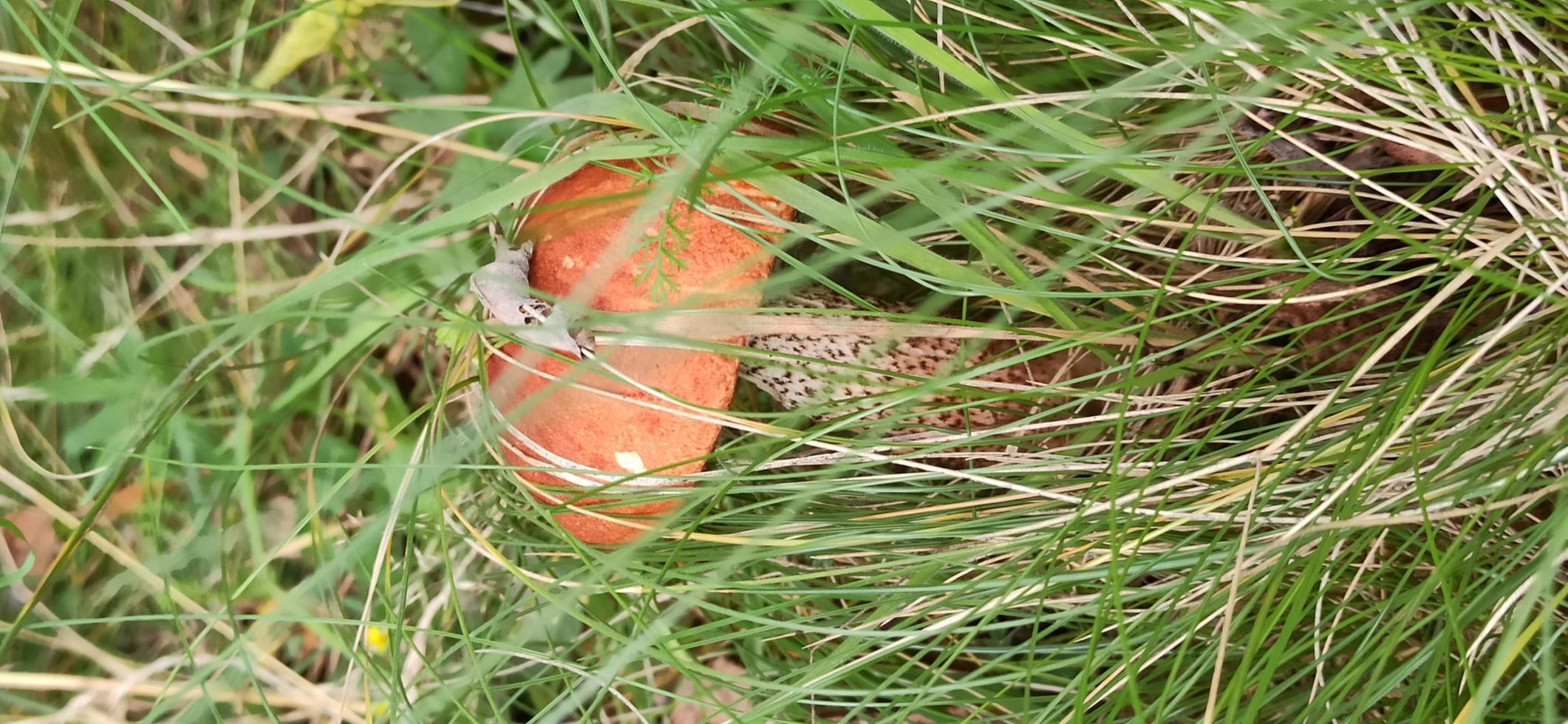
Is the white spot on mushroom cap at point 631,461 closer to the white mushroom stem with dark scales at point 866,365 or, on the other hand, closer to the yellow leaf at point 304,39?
the white mushroom stem with dark scales at point 866,365


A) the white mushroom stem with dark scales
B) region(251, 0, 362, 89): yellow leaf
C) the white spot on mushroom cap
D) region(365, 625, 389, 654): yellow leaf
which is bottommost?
region(365, 625, 389, 654): yellow leaf

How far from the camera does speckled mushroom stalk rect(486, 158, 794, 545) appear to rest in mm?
726

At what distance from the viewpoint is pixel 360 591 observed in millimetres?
1271

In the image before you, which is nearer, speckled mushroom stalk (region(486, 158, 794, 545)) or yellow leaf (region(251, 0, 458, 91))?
speckled mushroom stalk (region(486, 158, 794, 545))

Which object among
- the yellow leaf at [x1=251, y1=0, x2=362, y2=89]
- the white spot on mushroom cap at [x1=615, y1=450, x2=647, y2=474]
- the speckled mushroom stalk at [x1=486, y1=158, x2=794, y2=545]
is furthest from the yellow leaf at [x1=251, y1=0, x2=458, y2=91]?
the white spot on mushroom cap at [x1=615, y1=450, x2=647, y2=474]

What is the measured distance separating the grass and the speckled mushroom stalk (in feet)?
0.13

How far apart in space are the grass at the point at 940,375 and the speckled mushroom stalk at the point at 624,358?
41 millimetres

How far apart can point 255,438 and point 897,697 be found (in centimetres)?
90

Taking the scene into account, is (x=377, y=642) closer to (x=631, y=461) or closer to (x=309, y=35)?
(x=631, y=461)

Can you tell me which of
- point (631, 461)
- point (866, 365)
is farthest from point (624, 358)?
point (866, 365)

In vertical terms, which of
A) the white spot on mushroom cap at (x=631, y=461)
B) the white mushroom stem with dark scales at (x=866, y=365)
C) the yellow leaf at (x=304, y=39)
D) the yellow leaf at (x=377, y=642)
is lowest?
the yellow leaf at (x=377, y=642)

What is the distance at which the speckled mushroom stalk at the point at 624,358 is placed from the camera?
2.38 feet

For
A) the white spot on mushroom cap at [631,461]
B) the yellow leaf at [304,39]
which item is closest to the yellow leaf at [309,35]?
the yellow leaf at [304,39]

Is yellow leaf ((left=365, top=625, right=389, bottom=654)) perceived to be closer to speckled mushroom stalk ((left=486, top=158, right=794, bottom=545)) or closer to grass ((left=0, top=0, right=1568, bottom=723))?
grass ((left=0, top=0, right=1568, bottom=723))
